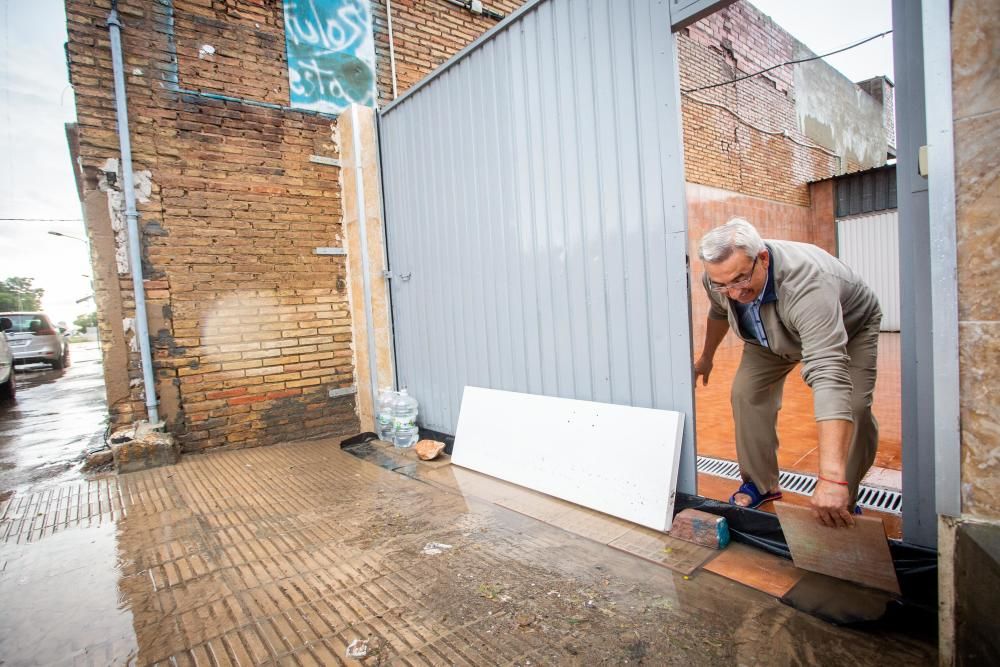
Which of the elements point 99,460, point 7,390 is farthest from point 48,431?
point 7,390

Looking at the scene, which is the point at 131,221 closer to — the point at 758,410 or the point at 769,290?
the point at 769,290

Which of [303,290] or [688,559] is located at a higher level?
[303,290]

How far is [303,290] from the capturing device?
5.10 metres

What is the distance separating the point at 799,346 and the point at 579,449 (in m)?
1.36

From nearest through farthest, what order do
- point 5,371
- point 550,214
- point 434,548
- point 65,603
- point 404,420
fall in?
point 65,603
point 434,548
point 550,214
point 404,420
point 5,371

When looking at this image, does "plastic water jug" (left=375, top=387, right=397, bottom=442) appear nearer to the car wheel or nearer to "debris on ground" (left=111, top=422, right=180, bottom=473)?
"debris on ground" (left=111, top=422, right=180, bottom=473)

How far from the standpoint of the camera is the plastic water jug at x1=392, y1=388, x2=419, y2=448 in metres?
4.61

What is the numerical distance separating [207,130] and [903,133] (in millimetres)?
5290

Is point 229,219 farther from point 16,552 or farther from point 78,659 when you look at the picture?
point 78,659

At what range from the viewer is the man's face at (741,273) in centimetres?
203

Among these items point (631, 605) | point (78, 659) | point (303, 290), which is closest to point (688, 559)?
point (631, 605)

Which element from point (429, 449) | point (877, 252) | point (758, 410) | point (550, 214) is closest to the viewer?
point (758, 410)

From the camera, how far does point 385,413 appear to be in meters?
4.83

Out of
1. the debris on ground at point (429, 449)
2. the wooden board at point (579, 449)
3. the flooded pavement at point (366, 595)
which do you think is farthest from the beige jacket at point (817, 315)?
the debris on ground at point (429, 449)
